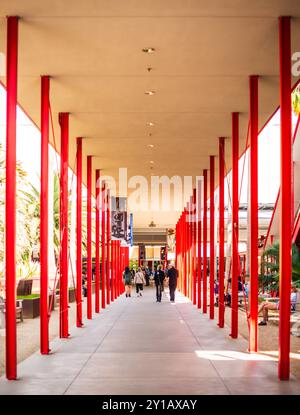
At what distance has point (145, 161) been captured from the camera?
2216 centimetres

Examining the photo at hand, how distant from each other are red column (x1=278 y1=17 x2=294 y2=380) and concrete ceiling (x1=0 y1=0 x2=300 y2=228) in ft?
1.24

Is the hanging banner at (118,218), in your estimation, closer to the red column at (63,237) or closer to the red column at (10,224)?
the red column at (63,237)

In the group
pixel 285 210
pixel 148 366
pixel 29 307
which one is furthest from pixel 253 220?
pixel 29 307

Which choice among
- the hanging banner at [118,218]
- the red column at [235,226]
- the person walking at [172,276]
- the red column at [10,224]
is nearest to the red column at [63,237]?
the red column at [235,226]

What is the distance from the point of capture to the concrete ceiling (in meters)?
9.17

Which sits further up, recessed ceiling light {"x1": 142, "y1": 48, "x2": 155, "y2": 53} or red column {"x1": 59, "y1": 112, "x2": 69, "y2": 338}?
recessed ceiling light {"x1": 142, "y1": 48, "x2": 155, "y2": 53}

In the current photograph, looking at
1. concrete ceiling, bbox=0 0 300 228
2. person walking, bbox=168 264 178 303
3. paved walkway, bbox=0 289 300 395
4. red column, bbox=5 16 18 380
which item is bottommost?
paved walkway, bbox=0 289 300 395

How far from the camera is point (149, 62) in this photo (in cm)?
1157

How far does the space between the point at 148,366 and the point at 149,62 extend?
483cm

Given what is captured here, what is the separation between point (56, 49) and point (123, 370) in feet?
16.1

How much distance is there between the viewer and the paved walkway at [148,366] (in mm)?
8781

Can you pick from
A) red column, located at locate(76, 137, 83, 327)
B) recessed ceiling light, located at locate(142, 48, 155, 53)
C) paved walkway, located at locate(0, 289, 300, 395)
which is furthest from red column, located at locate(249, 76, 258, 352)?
red column, located at locate(76, 137, 83, 327)

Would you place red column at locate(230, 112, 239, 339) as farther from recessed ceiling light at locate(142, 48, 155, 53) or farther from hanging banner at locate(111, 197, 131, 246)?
hanging banner at locate(111, 197, 131, 246)

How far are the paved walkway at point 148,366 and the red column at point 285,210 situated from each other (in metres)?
0.46
